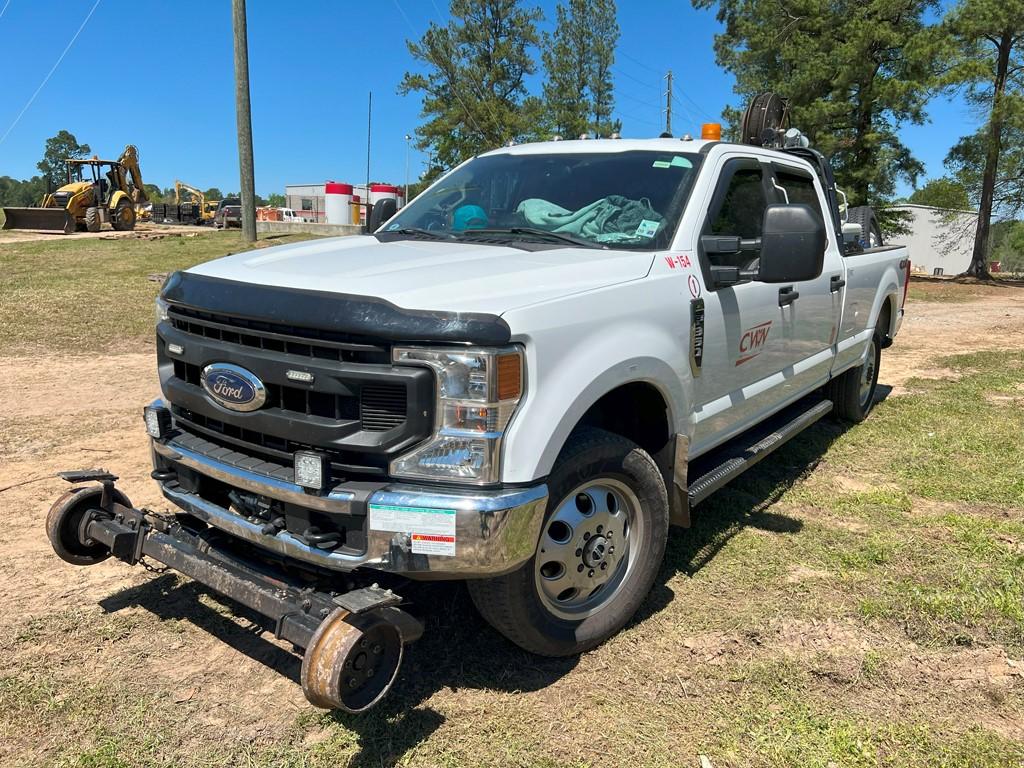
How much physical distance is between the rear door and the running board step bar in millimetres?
123

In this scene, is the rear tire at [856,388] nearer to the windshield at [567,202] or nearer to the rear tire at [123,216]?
the windshield at [567,202]

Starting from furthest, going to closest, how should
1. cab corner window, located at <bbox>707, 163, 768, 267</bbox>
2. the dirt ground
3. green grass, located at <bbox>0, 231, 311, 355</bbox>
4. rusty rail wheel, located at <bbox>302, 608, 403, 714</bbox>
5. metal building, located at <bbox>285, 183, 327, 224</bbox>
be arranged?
metal building, located at <bbox>285, 183, 327, 224</bbox> < green grass, located at <bbox>0, 231, 311, 355</bbox> < cab corner window, located at <bbox>707, 163, 768, 267</bbox> < the dirt ground < rusty rail wheel, located at <bbox>302, 608, 403, 714</bbox>

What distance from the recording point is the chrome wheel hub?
2912 mm

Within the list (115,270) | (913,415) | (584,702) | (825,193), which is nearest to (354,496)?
(584,702)

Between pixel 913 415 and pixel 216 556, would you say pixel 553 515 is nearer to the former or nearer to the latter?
pixel 216 556

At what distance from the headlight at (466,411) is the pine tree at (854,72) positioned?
2123 cm

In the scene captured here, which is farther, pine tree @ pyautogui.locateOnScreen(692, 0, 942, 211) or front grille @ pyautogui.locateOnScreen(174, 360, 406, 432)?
pine tree @ pyautogui.locateOnScreen(692, 0, 942, 211)

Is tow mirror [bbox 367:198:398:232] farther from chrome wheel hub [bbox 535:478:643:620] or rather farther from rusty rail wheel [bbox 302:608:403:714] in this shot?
rusty rail wheel [bbox 302:608:403:714]

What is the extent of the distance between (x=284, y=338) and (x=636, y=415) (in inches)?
61.2

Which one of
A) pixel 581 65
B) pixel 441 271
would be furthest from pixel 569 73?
pixel 441 271

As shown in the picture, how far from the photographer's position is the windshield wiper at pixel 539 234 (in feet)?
11.4

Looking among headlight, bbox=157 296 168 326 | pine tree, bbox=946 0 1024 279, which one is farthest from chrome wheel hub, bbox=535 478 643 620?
pine tree, bbox=946 0 1024 279

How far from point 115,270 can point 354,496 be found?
15.8 metres

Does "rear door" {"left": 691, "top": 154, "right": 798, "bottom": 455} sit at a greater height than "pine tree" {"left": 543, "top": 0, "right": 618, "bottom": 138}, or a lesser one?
lesser
